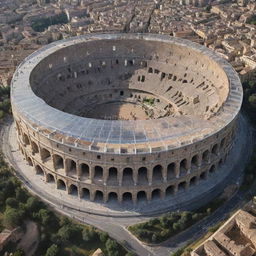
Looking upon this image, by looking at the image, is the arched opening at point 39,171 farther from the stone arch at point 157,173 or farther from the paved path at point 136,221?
the stone arch at point 157,173

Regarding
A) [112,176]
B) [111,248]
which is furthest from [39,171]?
[111,248]

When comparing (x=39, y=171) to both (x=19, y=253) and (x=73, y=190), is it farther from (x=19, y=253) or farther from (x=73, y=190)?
(x=19, y=253)

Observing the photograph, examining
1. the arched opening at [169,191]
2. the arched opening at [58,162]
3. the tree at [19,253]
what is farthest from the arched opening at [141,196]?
the tree at [19,253]

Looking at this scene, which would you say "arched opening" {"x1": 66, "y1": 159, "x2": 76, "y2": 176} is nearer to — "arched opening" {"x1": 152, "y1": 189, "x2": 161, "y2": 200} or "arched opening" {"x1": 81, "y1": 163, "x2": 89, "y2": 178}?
"arched opening" {"x1": 81, "y1": 163, "x2": 89, "y2": 178}

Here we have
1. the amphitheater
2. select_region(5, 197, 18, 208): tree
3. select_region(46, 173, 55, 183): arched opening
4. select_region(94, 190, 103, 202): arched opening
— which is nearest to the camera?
the amphitheater

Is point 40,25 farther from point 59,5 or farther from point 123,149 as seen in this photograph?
point 123,149

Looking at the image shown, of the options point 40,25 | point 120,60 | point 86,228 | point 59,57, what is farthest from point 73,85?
point 40,25

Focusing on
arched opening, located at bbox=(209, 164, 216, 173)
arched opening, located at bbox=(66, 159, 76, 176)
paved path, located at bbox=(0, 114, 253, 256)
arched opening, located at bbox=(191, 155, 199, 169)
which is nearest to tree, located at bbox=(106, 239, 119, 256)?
paved path, located at bbox=(0, 114, 253, 256)
